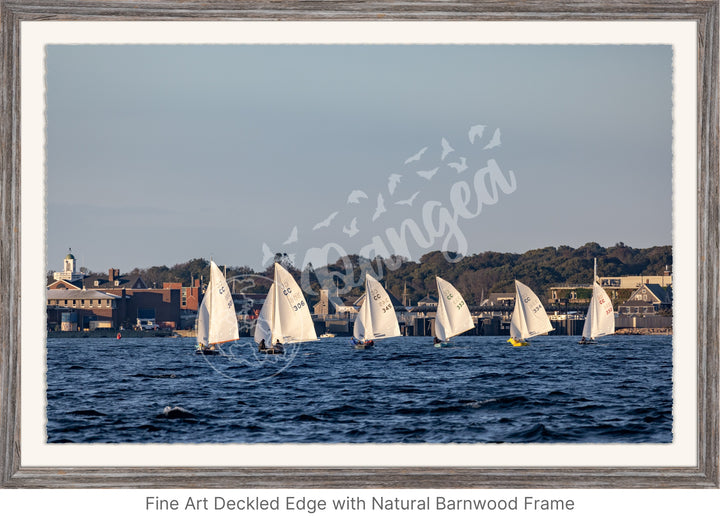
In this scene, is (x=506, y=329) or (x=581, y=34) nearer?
(x=581, y=34)

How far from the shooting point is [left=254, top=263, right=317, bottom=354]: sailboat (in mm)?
51719

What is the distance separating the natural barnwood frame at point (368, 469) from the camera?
11.2m

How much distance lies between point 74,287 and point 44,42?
278ft

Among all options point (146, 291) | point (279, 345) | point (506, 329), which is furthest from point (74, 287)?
point (506, 329)

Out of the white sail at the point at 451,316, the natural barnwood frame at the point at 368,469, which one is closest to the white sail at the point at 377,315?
the white sail at the point at 451,316

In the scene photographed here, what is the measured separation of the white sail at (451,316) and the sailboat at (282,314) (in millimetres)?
21111

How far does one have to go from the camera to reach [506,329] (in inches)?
5610

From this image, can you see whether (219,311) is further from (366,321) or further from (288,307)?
(366,321)

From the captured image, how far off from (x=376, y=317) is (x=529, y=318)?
51.7ft

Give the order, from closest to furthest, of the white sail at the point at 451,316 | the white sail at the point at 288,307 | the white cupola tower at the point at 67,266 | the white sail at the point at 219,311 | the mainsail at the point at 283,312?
the white cupola tower at the point at 67,266, the white sail at the point at 219,311, the white sail at the point at 288,307, the mainsail at the point at 283,312, the white sail at the point at 451,316

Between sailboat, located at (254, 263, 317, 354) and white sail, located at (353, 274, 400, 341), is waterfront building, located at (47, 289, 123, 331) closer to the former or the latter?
white sail, located at (353, 274, 400, 341)

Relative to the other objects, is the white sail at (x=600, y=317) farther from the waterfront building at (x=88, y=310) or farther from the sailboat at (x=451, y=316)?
the waterfront building at (x=88, y=310)

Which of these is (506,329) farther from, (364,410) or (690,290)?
(690,290)

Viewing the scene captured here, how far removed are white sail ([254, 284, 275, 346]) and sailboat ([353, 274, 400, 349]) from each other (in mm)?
17668
